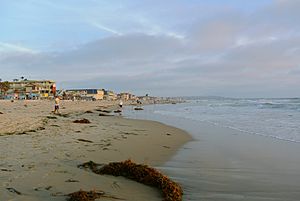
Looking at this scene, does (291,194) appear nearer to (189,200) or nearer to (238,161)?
(189,200)

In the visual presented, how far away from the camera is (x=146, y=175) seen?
5.74 meters

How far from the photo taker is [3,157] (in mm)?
7129

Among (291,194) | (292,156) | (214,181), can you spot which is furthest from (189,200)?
(292,156)

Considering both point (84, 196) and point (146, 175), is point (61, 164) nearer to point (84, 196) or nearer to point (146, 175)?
point (146, 175)

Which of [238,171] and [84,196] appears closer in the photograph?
[84,196]

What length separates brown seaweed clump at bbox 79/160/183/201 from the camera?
16.5 ft

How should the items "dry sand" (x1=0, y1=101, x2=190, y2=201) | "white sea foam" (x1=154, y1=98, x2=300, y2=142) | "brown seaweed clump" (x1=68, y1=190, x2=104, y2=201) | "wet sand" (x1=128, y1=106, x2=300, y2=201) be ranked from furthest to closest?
"white sea foam" (x1=154, y1=98, x2=300, y2=142), "wet sand" (x1=128, y1=106, x2=300, y2=201), "dry sand" (x1=0, y1=101, x2=190, y2=201), "brown seaweed clump" (x1=68, y1=190, x2=104, y2=201)

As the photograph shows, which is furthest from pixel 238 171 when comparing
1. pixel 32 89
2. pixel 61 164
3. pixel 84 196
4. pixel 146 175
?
pixel 32 89

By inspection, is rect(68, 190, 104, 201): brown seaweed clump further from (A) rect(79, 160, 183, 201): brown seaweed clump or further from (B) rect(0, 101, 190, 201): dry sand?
(A) rect(79, 160, 183, 201): brown seaweed clump

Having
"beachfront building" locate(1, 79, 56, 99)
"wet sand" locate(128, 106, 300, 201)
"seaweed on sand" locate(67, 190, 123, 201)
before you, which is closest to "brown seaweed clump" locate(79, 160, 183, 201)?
"wet sand" locate(128, 106, 300, 201)

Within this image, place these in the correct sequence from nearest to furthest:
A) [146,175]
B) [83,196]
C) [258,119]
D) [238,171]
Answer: [83,196] → [146,175] → [238,171] → [258,119]

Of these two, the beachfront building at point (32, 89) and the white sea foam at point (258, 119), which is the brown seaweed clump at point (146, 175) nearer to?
the white sea foam at point (258, 119)

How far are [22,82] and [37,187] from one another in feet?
430

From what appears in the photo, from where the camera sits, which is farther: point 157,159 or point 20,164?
point 157,159
